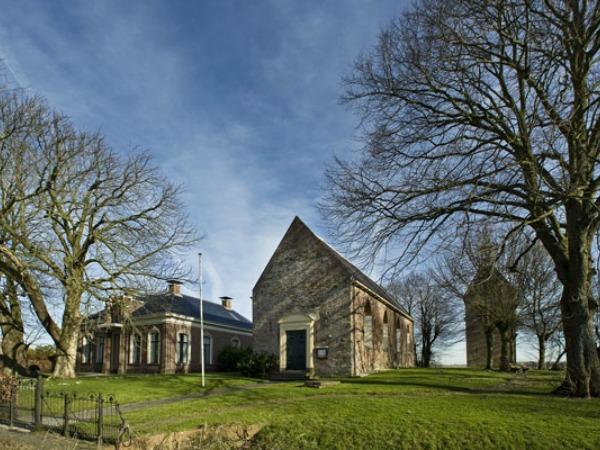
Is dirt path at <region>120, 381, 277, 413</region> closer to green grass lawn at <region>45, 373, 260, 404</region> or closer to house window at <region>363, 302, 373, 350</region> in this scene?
green grass lawn at <region>45, 373, 260, 404</region>

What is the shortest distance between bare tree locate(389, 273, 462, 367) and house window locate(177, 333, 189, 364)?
2771cm

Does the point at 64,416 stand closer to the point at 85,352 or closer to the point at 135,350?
the point at 135,350

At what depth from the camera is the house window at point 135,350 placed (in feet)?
105

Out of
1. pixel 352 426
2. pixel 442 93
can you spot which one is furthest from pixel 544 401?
pixel 442 93

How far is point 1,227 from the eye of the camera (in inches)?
747

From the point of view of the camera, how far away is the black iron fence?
1003 centimetres

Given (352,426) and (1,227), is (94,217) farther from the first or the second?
(352,426)

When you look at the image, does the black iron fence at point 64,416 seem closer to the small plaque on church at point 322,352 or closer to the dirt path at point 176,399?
the dirt path at point 176,399

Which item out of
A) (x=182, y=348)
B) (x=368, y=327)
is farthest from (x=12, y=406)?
(x=182, y=348)

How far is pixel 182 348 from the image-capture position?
31703 millimetres

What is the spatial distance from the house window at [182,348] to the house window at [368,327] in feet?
41.9

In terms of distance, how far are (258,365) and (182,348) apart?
9.05 metres

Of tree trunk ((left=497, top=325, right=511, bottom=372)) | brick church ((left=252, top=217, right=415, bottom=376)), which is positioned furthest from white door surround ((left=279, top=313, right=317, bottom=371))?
tree trunk ((left=497, top=325, right=511, bottom=372))

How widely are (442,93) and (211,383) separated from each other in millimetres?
15666
